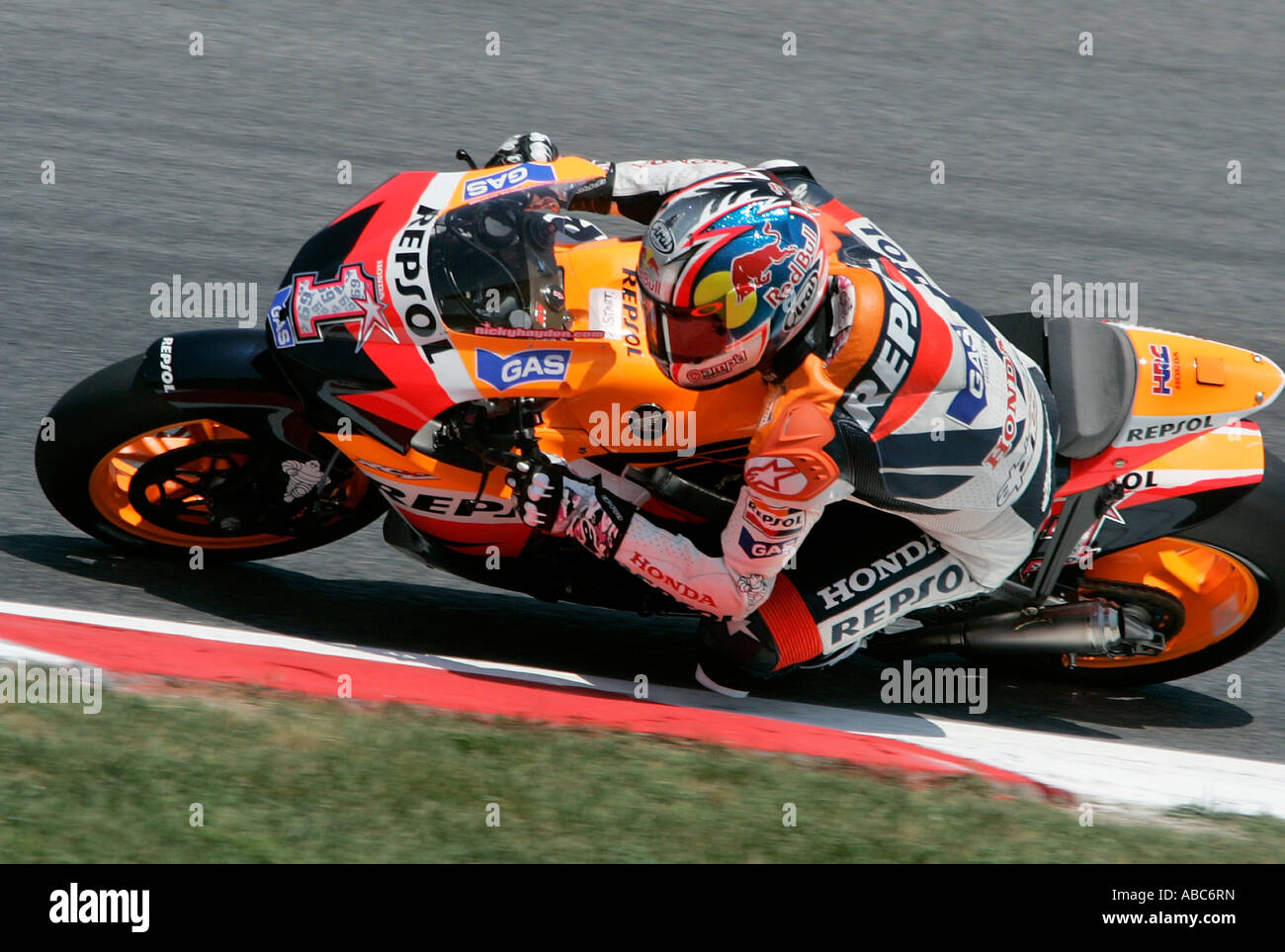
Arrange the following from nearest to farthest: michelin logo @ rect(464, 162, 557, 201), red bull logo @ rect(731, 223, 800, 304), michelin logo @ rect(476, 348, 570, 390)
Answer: red bull logo @ rect(731, 223, 800, 304), michelin logo @ rect(476, 348, 570, 390), michelin logo @ rect(464, 162, 557, 201)

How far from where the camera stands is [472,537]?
4090mm

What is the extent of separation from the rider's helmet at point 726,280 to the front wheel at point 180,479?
125 centimetres

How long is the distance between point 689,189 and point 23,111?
4924mm

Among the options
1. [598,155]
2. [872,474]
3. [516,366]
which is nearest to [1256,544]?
[872,474]

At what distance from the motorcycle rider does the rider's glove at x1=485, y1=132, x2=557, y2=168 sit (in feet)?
0.03

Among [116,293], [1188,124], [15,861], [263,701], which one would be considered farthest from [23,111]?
[1188,124]

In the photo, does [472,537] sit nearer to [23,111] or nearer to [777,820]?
[777,820]

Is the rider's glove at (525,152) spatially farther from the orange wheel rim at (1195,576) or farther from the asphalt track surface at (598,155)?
the orange wheel rim at (1195,576)

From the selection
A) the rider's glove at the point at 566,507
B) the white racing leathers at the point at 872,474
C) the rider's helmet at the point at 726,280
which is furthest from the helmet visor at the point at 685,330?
the rider's glove at the point at 566,507

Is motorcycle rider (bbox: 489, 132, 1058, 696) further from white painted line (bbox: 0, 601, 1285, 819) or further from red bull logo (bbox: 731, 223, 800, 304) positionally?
white painted line (bbox: 0, 601, 1285, 819)

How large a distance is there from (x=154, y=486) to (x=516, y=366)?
1.35 meters

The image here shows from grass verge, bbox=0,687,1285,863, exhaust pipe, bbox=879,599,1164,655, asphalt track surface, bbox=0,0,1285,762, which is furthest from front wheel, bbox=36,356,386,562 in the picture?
exhaust pipe, bbox=879,599,1164,655

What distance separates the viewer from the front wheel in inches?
168

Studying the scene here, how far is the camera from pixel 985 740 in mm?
4332
